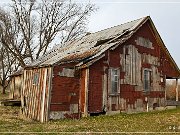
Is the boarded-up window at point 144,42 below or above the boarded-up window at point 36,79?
above

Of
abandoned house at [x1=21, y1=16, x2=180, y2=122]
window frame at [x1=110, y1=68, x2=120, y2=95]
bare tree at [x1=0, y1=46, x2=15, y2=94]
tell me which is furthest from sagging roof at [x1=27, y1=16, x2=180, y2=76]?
bare tree at [x1=0, y1=46, x2=15, y2=94]

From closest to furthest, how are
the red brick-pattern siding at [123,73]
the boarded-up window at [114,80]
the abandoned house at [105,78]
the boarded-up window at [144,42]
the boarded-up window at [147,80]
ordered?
the abandoned house at [105,78]
the red brick-pattern siding at [123,73]
the boarded-up window at [114,80]
the boarded-up window at [144,42]
the boarded-up window at [147,80]

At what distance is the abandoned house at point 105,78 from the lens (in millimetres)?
18312

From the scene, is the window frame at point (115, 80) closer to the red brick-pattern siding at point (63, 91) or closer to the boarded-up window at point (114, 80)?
the boarded-up window at point (114, 80)

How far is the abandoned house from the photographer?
1831 cm

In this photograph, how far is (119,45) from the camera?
21.0m

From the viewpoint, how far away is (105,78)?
65.1ft

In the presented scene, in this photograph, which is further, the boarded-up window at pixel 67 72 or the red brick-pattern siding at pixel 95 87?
the red brick-pattern siding at pixel 95 87

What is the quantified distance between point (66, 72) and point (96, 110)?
10.2 feet

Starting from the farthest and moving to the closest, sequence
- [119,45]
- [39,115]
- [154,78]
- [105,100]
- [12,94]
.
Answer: [12,94]
[154,78]
[119,45]
[105,100]
[39,115]

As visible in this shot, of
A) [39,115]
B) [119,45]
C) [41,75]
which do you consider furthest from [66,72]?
[119,45]

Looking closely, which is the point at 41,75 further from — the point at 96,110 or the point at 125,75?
the point at 125,75

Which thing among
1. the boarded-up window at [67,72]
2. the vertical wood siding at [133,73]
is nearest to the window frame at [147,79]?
the vertical wood siding at [133,73]

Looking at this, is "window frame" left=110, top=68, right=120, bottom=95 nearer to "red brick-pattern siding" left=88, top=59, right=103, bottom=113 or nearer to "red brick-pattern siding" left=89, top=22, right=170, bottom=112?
"red brick-pattern siding" left=89, top=22, right=170, bottom=112
